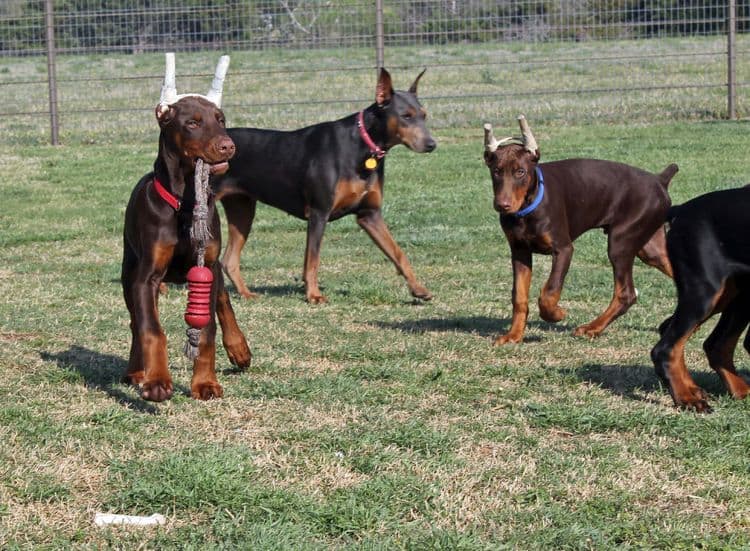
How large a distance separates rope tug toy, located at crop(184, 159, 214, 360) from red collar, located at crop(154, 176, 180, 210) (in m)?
0.10

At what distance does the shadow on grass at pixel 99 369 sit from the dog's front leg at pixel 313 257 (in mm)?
2164

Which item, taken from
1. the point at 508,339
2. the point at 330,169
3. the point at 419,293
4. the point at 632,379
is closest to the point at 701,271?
the point at 632,379

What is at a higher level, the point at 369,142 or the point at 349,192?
the point at 369,142

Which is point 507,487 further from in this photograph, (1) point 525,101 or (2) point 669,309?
(1) point 525,101

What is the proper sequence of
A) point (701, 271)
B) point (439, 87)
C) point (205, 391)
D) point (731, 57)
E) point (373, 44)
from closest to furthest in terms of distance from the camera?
point (701, 271)
point (205, 391)
point (731, 57)
point (373, 44)
point (439, 87)

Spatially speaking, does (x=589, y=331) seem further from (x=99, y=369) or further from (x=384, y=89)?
(x=99, y=369)

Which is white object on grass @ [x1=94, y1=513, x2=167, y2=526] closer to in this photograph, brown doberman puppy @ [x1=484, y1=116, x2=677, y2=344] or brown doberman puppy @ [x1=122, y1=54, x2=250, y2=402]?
brown doberman puppy @ [x1=122, y1=54, x2=250, y2=402]

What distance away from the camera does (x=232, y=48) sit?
19.4 metres

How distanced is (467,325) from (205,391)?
8.38ft

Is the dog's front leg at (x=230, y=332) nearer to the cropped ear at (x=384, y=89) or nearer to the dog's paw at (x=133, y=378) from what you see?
the dog's paw at (x=133, y=378)

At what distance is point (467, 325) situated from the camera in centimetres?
791

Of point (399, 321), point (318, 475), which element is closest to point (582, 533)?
point (318, 475)

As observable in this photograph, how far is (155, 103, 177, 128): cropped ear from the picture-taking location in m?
5.60

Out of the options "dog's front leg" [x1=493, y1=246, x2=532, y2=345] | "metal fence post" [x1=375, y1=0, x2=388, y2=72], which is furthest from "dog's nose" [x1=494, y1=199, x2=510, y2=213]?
"metal fence post" [x1=375, y1=0, x2=388, y2=72]
